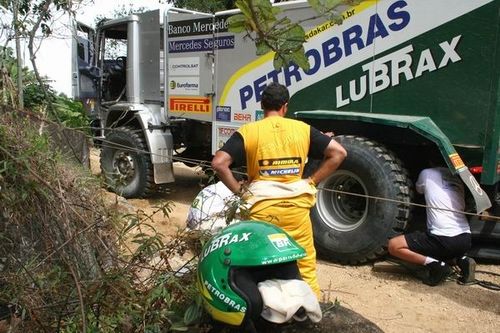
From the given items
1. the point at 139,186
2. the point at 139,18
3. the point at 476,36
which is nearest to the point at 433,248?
the point at 476,36

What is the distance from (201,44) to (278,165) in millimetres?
3747

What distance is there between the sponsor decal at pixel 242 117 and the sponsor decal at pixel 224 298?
432 cm

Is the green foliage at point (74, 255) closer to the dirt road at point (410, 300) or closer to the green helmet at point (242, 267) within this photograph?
the green helmet at point (242, 267)

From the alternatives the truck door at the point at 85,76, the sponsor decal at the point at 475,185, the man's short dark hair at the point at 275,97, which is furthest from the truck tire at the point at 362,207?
the truck door at the point at 85,76

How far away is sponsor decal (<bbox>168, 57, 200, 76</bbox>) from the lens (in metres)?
6.62

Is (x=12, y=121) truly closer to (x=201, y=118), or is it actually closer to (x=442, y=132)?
(x=442, y=132)

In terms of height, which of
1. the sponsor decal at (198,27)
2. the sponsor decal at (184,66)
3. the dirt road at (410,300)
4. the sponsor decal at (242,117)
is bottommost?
the dirt road at (410,300)

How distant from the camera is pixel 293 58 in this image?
1.91 meters

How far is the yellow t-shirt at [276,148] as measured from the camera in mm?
3131

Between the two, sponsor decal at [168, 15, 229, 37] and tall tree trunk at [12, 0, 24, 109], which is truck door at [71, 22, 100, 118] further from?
tall tree trunk at [12, 0, 24, 109]

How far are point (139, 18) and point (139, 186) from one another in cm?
234

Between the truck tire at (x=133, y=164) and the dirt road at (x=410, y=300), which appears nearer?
the dirt road at (x=410, y=300)

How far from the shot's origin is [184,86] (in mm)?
6836

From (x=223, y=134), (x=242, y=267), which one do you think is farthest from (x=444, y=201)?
(x=242, y=267)
